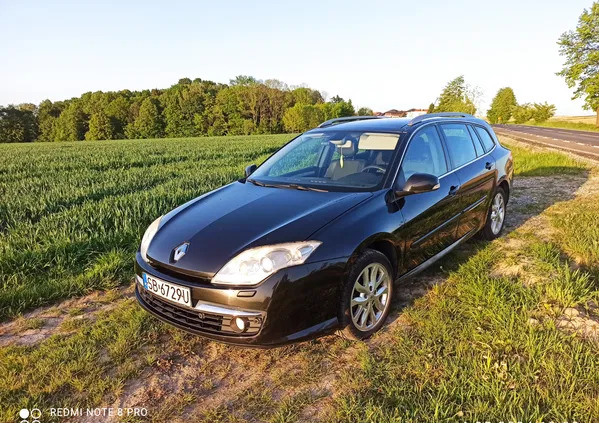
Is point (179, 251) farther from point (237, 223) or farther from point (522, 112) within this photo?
point (522, 112)

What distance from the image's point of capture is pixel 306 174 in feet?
12.1

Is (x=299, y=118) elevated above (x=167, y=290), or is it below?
above

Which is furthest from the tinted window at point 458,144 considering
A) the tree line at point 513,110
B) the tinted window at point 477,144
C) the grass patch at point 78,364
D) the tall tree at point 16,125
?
the tall tree at point 16,125

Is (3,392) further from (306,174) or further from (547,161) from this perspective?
(547,161)

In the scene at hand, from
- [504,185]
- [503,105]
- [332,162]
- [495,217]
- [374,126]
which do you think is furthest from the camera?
[503,105]

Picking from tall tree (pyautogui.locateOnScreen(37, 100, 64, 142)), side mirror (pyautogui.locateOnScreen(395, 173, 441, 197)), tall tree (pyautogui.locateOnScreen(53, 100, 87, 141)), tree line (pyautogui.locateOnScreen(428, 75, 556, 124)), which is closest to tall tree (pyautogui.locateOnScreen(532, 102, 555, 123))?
tree line (pyautogui.locateOnScreen(428, 75, 556, 124))

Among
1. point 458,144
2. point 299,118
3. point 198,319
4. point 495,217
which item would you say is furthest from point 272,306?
point 299,118

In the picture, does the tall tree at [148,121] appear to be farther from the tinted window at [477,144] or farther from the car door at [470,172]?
the car door at [470,172]

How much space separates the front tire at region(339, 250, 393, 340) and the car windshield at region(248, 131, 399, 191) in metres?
0.66

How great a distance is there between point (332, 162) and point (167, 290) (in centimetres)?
197

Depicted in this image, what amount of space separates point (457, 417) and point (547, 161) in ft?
38.7

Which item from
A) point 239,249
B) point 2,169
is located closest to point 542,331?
point 239,249

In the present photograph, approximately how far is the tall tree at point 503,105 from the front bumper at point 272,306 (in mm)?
Result: 93364

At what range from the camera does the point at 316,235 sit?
95.3 inches
